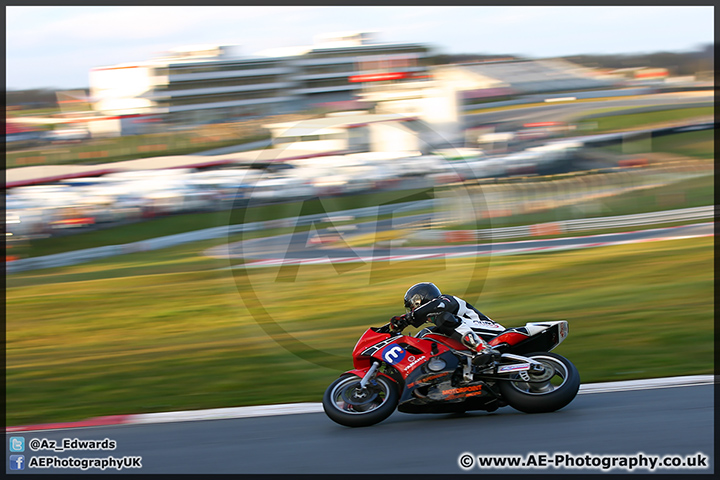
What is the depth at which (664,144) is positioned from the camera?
30.8 meters

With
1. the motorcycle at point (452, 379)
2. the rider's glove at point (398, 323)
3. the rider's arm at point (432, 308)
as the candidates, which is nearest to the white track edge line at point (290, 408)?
the motorcycle at point (452, 379)

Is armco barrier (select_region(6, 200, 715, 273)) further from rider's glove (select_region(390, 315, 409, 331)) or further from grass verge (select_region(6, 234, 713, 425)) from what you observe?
rider's glove (select_region(390, 315, 409, 331))

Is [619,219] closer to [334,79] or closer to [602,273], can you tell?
[602,273]

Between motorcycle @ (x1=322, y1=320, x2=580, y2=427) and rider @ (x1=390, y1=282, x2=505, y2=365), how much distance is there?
0.34 ft

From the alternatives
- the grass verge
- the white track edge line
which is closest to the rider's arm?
the white track edge line

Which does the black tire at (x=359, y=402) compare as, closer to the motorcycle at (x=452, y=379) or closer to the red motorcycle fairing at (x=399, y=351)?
the motorcycle at (x=452, y=379)

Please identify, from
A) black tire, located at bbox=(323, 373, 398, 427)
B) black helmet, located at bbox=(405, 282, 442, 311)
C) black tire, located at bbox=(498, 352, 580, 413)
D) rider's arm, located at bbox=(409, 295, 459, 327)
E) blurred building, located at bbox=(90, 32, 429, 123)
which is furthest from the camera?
blurred building, located at bbox=(90, 32, 429, 123)

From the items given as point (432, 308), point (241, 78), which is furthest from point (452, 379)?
point (241, 78)

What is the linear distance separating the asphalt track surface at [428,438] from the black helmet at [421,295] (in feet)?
3.33

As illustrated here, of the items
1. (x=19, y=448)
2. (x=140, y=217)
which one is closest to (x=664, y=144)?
(x=140, y=217)

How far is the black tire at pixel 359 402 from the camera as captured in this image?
18.1 feet

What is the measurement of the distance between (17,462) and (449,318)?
373cm

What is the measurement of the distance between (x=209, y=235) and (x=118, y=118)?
871 inches

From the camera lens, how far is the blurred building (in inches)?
1517
